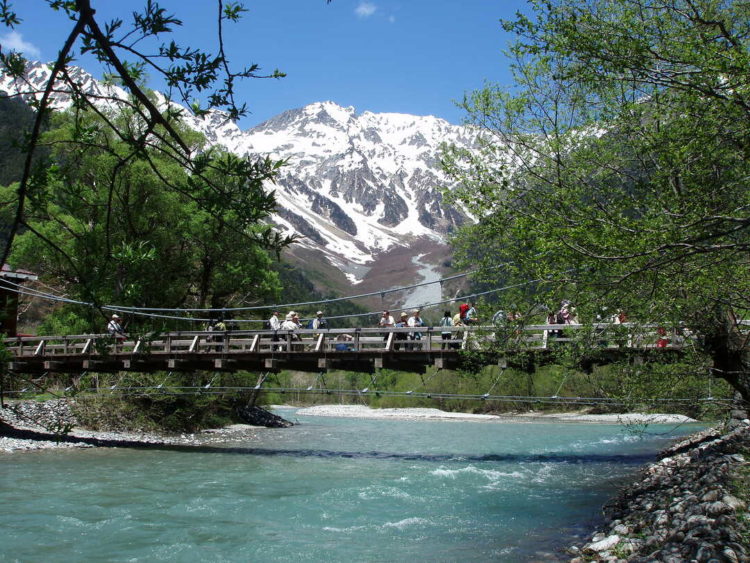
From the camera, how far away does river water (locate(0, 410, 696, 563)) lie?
825 cm

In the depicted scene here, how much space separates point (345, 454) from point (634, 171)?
11.5m

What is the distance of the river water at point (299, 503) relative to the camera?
8250 millimetres

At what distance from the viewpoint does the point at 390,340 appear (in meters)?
15.8

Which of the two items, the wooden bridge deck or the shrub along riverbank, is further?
the wooden bridge deck

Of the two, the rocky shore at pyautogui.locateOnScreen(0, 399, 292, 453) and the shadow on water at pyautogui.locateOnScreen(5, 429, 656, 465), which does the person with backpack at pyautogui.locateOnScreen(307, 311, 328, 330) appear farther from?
the rocky shore at pyautogui.locateOnScreen(0, 399, 292, 453)

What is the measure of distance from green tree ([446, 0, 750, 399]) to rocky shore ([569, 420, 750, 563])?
4.77 ft

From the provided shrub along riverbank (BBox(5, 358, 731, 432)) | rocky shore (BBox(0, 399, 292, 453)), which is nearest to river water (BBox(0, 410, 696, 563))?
rocky shore (BBox(0, 399, 292, 453))

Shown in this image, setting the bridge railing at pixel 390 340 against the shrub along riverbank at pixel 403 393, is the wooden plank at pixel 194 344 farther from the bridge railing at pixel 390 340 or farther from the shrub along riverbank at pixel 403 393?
the shrub along riverbank at pixel 403 393

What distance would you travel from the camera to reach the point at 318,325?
59.5ft

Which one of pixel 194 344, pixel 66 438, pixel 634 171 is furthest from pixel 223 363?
pixel 634 171

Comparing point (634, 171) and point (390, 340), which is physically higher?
point (634, 171)

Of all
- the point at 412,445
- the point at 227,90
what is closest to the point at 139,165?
the point at 412,445

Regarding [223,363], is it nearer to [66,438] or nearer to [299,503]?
[66,438]

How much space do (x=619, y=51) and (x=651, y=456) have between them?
14.8 meters
